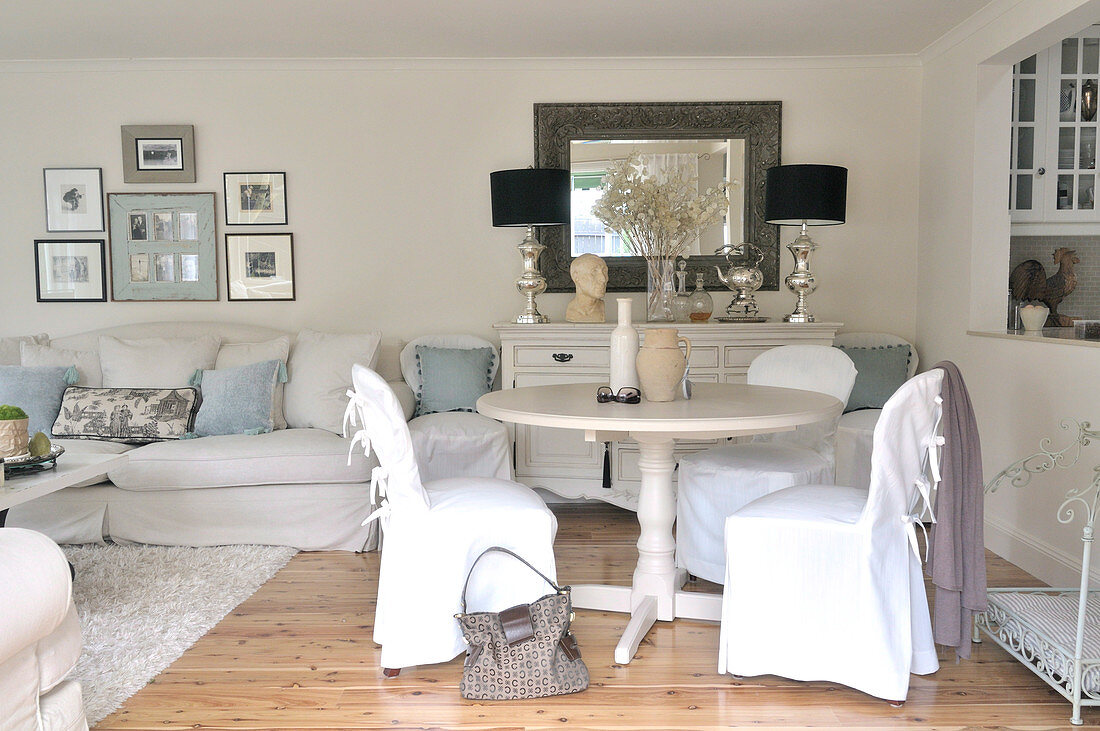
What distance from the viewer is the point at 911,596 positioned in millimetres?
2426

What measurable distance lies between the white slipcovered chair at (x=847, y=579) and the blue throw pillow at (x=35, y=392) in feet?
10.9

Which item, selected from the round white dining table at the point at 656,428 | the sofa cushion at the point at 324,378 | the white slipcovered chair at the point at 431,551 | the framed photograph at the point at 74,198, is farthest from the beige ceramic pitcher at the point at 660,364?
the framed photograph at the point at 74,198

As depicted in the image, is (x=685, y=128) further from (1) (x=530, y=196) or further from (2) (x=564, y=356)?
(2) (x=564, y=356)

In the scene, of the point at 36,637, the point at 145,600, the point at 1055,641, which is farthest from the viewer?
the point at 145,600

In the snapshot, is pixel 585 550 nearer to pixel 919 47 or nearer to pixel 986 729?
pixel 986 729

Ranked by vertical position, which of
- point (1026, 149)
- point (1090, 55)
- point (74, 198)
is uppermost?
point (1090, 55)

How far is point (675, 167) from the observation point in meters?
4.61

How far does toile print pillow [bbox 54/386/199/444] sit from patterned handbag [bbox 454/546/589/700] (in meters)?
2.24

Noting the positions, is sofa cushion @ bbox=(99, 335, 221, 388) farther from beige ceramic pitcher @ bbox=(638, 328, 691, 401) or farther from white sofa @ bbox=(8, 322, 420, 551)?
beige ceramic pitcher @ bbox=(638, 328, 691, 401)

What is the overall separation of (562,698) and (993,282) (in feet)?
9.36

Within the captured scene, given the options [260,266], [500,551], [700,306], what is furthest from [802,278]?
[260,266]

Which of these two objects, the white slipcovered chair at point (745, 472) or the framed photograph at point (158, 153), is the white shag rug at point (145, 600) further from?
the framed photograph at point (158, 153)

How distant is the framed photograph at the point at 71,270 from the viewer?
473cm

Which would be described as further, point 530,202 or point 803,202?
point 530,202
